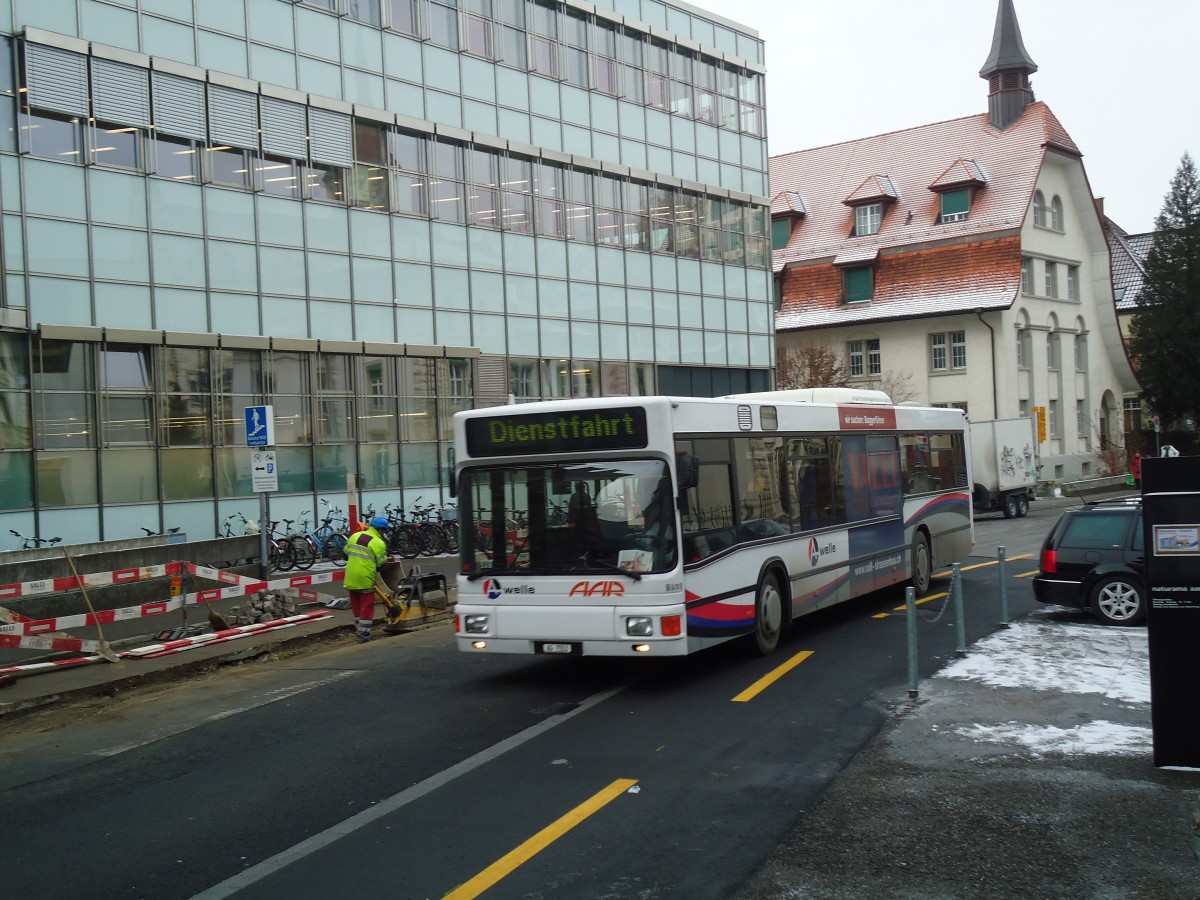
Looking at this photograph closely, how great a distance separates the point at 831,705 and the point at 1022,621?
5.64m

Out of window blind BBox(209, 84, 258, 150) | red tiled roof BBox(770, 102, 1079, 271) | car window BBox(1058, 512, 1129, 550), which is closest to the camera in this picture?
car window BBox(1058, 512, 1129, 550)

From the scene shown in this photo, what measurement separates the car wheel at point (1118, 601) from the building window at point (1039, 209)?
44.6m

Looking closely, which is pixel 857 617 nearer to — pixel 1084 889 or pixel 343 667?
pixel 343 667

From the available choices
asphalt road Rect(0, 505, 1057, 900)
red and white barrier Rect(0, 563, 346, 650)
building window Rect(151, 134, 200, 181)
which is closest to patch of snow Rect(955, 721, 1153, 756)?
asphalt road Rect(0, 505, 1057, 900)

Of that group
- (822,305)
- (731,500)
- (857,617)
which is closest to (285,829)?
(731,500)

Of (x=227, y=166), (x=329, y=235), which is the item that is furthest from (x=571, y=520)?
(x=329, y=235)

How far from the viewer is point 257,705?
37.1 ft

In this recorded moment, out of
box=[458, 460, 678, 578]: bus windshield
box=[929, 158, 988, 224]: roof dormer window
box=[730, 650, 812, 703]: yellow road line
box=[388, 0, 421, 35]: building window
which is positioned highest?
box=[929, 158, 988, 224]: roof dormer window

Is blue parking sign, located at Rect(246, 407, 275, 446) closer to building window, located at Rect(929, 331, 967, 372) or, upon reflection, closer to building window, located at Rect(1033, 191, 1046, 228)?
building window, located at Rect(929, 331, 967, 372)

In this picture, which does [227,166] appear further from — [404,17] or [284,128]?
[404,17]

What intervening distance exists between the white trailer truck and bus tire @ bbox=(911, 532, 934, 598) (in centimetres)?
2108

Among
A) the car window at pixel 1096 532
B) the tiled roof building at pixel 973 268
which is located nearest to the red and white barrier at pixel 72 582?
the car window at pixel 1096 532

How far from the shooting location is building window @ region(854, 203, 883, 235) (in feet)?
186

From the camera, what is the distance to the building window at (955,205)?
5362cm
